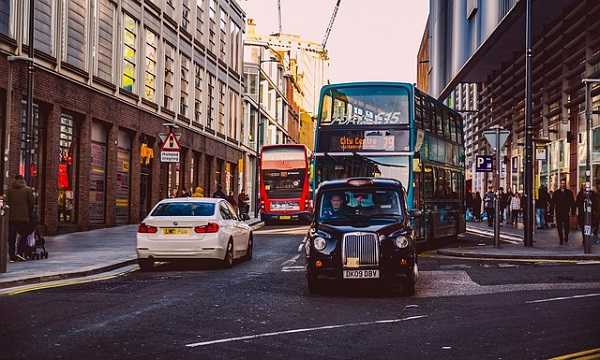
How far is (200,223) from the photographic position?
1582 cm

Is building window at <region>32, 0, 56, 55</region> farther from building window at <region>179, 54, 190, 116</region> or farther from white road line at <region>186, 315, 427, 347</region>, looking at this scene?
white road line at <region>186, 315, 427, 347</region>

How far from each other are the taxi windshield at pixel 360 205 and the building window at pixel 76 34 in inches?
623

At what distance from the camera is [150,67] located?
3547 cm

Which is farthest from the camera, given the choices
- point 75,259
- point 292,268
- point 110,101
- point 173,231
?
point 110,101

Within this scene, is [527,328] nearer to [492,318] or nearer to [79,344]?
[492,318]

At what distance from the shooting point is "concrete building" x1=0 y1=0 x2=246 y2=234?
2371 cm

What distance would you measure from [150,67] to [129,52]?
9.12 ft

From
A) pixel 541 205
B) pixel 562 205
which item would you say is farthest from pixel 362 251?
pixel 541 205

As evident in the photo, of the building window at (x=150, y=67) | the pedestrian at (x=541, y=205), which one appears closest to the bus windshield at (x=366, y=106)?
the pedestrian at (x=541, y=205)

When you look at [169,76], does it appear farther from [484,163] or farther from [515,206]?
[484,163]

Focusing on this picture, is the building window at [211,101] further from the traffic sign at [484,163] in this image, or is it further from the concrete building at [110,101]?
the traffic sign at [484,163]

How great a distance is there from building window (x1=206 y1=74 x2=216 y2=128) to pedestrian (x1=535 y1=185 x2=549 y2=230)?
63.7 ft

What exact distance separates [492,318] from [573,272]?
6380mm

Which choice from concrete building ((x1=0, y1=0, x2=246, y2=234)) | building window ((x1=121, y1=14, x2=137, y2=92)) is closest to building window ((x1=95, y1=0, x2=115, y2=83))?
concrete building ((x1=0, y1=0, x2=246, y2=234))
